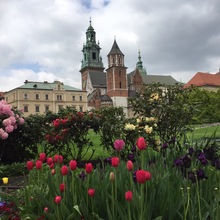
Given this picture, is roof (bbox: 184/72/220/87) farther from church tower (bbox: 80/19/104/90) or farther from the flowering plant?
the flowering plant

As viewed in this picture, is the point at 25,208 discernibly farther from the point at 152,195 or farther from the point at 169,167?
the point at 169,167

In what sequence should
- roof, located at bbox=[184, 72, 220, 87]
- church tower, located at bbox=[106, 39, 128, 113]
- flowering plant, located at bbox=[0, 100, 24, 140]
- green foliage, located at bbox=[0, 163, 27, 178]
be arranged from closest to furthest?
1. green foliage, located at bbox=[0, 163, 27, 178]
2. flowering plant, located at bbox=[0, 100, 24, 140]
3. church tower, located at bbox=[106, 39, 128, 113]
4. roof, located at bbox=[184, 72, 220, 87]

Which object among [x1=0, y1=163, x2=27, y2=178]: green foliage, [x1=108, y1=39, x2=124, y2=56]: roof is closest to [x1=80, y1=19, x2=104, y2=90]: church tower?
[x1=108, y1=39, x2=124, y2=56]: roof

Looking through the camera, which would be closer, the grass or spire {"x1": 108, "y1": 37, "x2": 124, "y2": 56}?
the grass

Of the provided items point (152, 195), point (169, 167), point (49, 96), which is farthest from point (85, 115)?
point (49, 96)

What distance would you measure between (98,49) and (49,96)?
3593cm

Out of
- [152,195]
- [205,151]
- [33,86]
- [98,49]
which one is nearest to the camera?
[152,195]

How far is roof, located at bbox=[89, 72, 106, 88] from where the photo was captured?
310ft

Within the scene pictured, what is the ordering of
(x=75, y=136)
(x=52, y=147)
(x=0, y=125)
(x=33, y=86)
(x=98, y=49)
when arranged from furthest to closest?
(x=98, y=49) → (x=33, y=86) → (x=52, y=147) → (x=75, y=136) → (x=0, y=125)

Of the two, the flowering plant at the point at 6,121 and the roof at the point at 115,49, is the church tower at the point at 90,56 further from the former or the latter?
the flowering plant at the point at 6,121

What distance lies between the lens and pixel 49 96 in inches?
2990

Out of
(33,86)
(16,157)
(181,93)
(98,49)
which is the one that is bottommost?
(16,157)

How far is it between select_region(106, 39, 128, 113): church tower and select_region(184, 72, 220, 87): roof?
1730 cm

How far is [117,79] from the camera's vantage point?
83.9 m
